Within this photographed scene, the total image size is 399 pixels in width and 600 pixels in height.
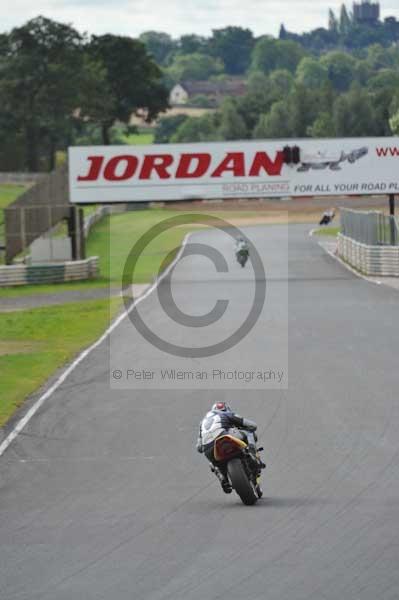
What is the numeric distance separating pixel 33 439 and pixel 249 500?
5.34 meters

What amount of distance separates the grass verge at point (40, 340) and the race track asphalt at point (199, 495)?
885mm

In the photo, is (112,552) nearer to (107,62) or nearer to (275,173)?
(275,173)

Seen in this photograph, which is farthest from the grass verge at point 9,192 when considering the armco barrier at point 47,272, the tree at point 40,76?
the armco barrier at point 47,272

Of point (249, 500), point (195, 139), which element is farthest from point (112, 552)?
point (195, 139)

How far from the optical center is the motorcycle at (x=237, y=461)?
1276 cm

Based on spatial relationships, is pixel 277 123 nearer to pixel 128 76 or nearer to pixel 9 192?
pixel 128 76

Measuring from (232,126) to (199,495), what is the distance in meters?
144

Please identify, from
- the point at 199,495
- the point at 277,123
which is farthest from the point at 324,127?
the point at 199,495

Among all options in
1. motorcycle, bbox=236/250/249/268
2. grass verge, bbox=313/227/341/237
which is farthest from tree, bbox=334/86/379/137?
motorcycle, bbox=236/250/249/268

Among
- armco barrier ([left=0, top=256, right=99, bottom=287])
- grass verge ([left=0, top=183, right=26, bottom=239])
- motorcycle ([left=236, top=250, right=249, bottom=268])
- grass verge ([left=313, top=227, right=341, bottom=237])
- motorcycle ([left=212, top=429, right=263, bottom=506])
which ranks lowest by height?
grass verge ([left=313, top=227, right=341, bottom=237])

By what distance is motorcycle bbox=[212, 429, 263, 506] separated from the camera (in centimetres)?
1276

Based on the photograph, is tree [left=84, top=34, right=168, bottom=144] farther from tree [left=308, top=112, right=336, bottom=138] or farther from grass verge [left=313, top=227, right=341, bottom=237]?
grass verge [left=313, top=227, right=341, bottom=237]

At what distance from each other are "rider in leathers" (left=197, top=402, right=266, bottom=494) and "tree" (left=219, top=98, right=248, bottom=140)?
142 m

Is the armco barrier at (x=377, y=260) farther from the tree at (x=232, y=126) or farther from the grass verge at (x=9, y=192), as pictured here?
the tree at (x=232, y=126)
